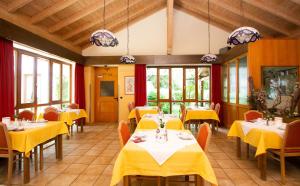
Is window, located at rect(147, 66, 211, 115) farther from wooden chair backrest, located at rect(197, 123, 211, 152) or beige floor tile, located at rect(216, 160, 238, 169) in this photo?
wooden chair backrest, located at rect(197, 123, 211, 152)

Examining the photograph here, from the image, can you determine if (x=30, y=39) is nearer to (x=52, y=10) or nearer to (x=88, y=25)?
(x=52, y=10)

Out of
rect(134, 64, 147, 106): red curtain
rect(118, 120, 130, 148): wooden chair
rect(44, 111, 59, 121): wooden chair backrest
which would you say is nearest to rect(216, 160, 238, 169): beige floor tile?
rect(118, 120, 130, 148): wooden chair

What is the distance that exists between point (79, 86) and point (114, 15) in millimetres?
2994

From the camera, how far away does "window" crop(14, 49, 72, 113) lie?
17.3 ft

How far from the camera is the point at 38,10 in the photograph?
4.95m

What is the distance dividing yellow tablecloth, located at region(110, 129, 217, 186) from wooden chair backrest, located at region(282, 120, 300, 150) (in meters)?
1.59

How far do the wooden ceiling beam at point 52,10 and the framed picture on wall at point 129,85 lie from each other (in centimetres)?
386

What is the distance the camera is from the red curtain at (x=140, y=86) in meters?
8.18

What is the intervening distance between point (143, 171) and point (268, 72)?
194 inches

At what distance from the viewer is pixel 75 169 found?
3.47 metres

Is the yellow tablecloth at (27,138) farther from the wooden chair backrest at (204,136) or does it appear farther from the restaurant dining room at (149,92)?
the wooden chair backrest at (204,136)

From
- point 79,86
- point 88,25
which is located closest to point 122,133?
point 88,25
